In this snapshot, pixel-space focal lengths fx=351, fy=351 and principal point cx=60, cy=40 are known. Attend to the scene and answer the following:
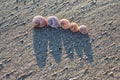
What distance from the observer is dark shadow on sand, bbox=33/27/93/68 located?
5.73m

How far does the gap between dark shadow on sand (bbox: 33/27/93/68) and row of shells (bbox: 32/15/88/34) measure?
0.23 feet

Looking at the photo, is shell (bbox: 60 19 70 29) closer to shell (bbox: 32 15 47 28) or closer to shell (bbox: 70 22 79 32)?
shell (bbox: 70 22 79 32)

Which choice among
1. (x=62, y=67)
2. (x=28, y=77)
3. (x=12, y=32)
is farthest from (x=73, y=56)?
(x=12, y=32)

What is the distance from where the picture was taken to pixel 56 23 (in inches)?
241

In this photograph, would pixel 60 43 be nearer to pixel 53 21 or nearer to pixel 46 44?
pixel 46 44

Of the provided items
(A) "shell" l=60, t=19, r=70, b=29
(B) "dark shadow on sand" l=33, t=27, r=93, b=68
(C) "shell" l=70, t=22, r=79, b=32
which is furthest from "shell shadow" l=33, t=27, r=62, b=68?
(C) "shell" l=70, t=22, r=79, b=32

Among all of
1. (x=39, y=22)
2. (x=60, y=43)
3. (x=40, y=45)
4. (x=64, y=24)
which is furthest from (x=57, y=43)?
(x=39, y=22)

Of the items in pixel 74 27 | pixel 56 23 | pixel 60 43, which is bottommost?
pixel 60 43

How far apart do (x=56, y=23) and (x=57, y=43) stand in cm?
40

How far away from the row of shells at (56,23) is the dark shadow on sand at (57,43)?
7 centimetres

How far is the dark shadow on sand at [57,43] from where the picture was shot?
573 cm

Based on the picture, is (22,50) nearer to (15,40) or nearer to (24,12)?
(15,40)

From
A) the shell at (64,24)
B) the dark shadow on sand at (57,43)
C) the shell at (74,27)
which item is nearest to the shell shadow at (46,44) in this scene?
the dark shadow on sand at (57,43)

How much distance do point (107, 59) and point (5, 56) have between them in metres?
1.65
